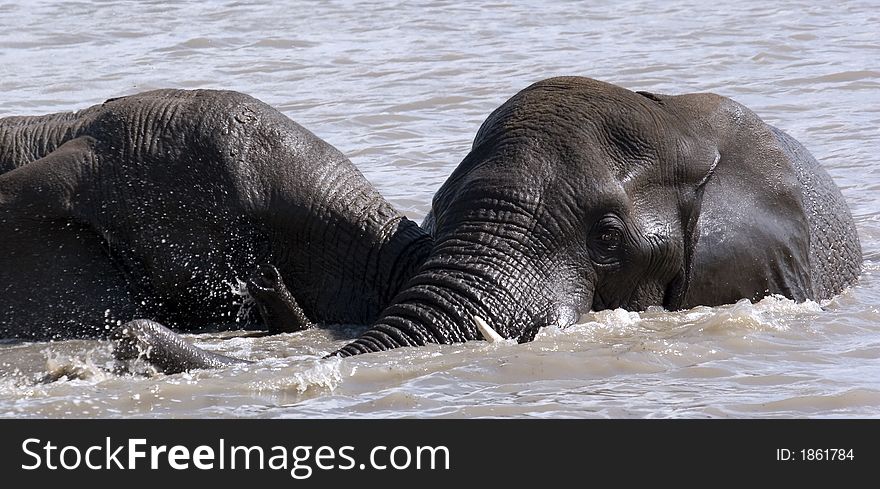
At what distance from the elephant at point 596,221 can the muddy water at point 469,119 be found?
0.15m

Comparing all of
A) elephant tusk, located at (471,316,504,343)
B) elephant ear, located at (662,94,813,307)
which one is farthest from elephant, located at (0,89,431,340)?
elephant ear, located at (662,94,813,307)

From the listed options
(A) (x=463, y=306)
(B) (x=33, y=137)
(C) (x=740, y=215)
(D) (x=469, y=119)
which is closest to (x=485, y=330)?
(A) (x=463, y=306)

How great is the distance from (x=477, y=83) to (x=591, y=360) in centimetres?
1044

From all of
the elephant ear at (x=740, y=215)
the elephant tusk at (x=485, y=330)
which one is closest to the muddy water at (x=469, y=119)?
the elephant tusk at (x=485, y=330)

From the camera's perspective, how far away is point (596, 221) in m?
8.46

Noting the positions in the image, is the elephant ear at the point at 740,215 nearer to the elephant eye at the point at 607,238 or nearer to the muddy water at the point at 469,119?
the muddy water at the point at 469,119

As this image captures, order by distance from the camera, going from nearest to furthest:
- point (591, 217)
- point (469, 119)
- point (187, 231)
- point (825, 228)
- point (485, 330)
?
point (485, 330)
point (591, 217)
point (187, 231)
point (825, 228)
point (469, 119)

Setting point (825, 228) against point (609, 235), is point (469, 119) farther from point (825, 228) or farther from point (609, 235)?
point (609, 235)

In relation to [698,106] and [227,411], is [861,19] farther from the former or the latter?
[227,411]

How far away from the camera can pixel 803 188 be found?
981 centimetres

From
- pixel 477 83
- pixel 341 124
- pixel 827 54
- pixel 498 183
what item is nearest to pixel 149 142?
pixel 498 183

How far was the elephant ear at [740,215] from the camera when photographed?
897cm

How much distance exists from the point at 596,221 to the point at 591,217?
0.03 meters
